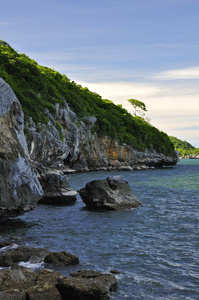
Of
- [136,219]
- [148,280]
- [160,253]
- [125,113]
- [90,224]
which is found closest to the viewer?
[148,280]

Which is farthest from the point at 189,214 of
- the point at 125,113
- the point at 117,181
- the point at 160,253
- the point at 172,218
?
the point at 125,113

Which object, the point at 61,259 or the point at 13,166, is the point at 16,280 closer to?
the point at 61,259

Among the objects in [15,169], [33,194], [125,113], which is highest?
[125,113]

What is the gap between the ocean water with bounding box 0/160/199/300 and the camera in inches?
468

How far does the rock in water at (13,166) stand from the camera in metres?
17.6

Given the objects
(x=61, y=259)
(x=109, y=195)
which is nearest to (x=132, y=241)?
(x=61, y=259)

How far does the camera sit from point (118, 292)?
36.5ft

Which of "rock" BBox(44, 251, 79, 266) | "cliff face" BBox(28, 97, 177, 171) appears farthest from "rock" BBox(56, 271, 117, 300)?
"cliff face" BBox(28, 97, 177, 171)

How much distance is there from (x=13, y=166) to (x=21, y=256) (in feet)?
18.4

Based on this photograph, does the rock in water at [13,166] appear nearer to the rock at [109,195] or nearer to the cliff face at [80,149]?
the rock at [109,195]

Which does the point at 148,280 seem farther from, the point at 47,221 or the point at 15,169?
the point at 47,221

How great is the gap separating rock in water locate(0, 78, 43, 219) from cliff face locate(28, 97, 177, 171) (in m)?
22.8

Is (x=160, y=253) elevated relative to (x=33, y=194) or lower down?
lower down

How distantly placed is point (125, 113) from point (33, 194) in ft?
346
